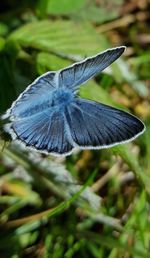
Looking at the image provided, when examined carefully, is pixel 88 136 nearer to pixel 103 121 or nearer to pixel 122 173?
pixel 103 121

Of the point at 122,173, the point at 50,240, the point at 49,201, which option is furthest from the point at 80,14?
the point at 50,240

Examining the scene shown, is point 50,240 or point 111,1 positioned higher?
point 111,1

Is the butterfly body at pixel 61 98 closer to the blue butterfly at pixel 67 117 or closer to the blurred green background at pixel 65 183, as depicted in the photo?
the blue butterfly at pixel 67 117

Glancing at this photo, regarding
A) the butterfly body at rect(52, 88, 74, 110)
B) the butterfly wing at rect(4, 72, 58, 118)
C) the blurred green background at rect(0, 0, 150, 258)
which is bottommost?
the blurred green background at rect(0, 0, 150, 258)

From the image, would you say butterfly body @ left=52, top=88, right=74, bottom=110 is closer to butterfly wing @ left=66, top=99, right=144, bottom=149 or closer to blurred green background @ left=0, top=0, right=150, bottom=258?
butterfly wing @ left=66, top=99, right=144, bottom=149

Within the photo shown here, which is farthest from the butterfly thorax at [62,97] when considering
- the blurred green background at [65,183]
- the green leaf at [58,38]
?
the green leaf at [58,38]

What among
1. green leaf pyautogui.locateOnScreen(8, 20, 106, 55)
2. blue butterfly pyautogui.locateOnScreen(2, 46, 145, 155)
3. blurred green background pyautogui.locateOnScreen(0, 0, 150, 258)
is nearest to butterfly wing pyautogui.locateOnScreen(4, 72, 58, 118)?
blue butterfly pyautogui.locateOnScreen(2, 46, 145, 155)
